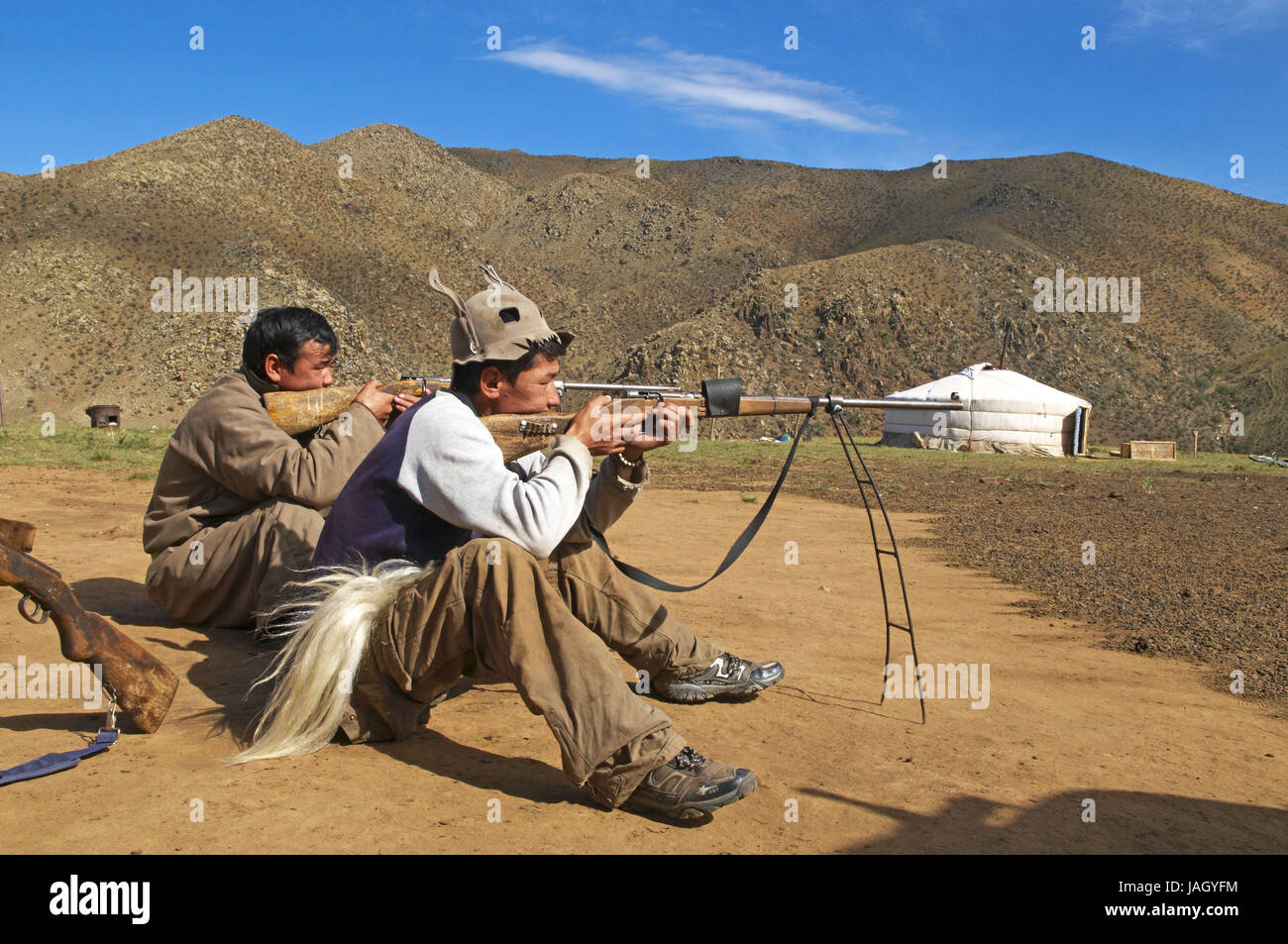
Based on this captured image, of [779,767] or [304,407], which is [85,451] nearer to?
[304,407]

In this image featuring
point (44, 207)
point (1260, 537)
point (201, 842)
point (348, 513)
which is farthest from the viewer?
point (44, 207)

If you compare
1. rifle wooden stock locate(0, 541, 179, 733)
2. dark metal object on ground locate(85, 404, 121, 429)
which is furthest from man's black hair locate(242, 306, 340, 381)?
dark metal object on ground locate(85, 404, 121, 429)

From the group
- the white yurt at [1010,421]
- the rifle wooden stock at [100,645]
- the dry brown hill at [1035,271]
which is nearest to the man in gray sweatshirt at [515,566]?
the rifle wooden stock at [100,645]

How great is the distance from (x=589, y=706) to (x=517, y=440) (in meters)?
1.08

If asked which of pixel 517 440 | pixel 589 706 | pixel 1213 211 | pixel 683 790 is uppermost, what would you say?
pixel 1213 211

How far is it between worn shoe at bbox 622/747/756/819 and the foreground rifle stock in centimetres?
127

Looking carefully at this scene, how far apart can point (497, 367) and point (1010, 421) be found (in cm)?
3022

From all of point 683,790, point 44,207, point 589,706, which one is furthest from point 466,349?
point 44,207

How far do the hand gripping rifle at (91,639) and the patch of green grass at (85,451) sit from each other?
37.6 ft

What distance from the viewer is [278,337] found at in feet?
14.7

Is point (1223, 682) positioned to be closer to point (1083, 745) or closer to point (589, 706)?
point (1083, 745)

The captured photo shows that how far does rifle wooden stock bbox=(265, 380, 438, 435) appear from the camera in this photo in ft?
14.5

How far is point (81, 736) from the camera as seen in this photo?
344 centimetres

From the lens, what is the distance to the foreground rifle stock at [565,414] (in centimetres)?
340
